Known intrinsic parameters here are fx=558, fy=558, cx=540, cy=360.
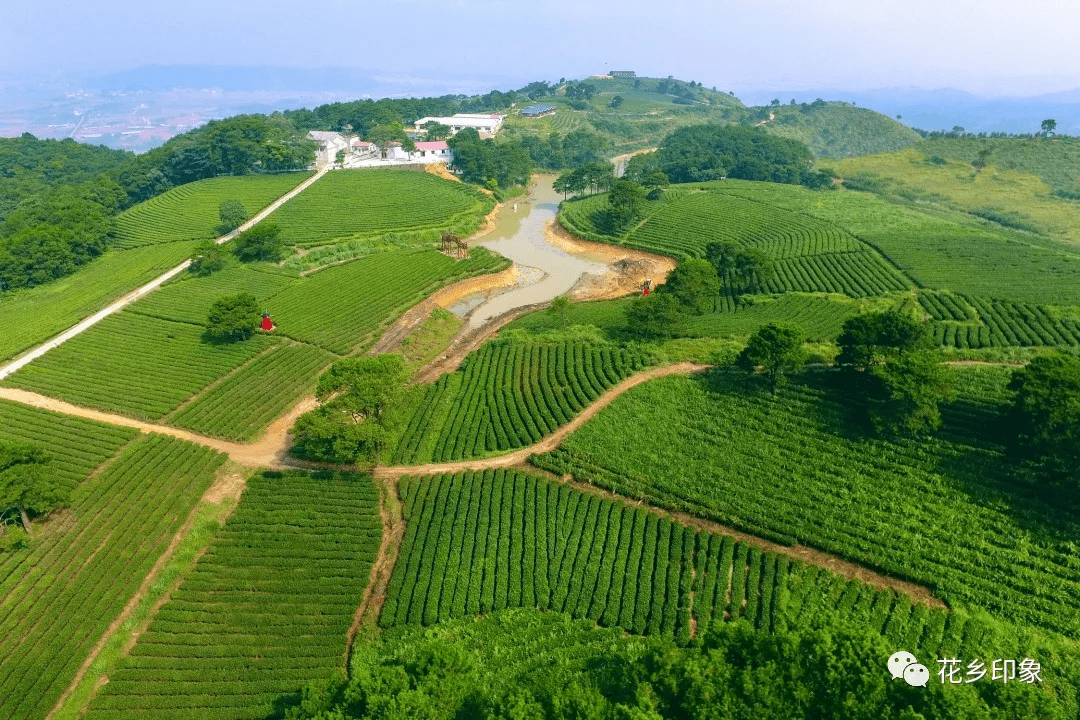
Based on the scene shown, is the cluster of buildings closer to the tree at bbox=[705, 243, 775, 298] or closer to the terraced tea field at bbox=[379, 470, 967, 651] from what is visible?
the tree at bbox=[705, 243, 775, 298]

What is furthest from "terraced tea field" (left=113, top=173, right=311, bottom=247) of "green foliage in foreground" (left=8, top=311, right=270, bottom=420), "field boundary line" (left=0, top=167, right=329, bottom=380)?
"green foliage in foreground" (left=8, top=311, right=270, bottom=420)

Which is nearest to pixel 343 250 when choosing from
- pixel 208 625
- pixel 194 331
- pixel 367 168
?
pixel 194 331

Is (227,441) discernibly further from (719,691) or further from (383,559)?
(719,691)

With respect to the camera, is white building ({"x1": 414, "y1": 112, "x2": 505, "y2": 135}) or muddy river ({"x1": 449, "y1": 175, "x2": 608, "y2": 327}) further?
white building ({"x1": 414, "y1": 112, "x2": 505, "y2": 135})

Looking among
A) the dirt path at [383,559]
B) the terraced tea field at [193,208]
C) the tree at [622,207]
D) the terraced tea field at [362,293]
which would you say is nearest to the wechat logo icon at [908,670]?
the dirt path at [383,559]

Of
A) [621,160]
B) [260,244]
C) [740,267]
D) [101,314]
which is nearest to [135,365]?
[101,314]

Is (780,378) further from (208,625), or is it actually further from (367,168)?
(367,168)
